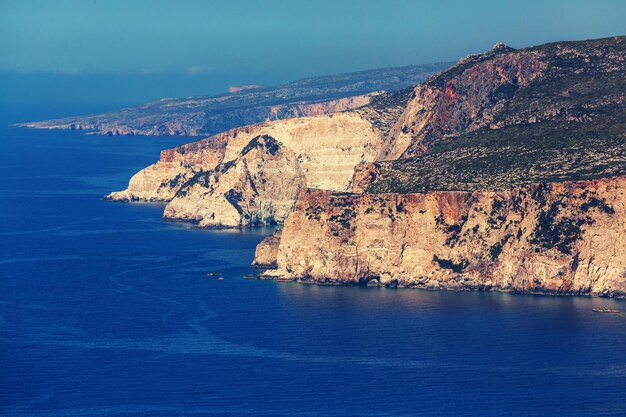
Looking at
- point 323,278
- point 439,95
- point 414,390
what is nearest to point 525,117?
point 439,95

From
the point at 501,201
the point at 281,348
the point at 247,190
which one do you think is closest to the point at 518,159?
the point at 501,201

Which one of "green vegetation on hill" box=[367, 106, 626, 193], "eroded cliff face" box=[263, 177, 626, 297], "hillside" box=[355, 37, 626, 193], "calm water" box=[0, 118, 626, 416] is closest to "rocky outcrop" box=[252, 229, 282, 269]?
"calm water" box=[0, 118, 626, 416]

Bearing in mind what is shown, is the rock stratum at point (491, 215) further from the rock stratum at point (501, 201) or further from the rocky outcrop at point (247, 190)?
the rocky outcrop at point (247, 190)

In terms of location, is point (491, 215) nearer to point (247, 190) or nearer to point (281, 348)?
point (281, 348)

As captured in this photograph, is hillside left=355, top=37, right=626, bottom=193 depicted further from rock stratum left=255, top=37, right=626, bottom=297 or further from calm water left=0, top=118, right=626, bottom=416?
calm water left=0, top=118, right=626, bottom=416

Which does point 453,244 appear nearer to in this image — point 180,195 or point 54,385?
point 54,385

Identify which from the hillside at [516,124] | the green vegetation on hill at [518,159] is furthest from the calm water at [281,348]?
the hillside at [516,124]
